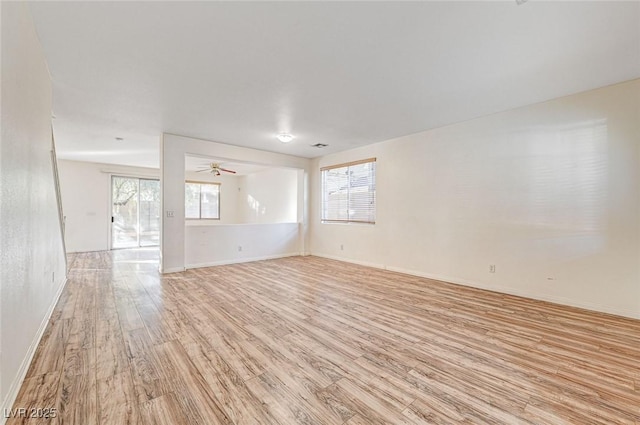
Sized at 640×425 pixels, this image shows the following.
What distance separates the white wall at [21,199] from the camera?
151 cm

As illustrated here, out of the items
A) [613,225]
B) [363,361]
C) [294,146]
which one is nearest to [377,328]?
[363,361]

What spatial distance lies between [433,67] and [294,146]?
12.0 ft

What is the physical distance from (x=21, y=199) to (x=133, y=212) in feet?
25.2

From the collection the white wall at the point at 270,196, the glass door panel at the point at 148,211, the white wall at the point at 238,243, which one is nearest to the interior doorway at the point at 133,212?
the glass door panel at the point at 148,211

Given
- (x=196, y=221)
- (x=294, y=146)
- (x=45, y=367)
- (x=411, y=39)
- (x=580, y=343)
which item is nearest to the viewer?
(x=45, y=367)

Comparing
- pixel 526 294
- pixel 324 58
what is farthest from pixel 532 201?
pixel 324 58

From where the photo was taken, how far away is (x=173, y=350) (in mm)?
Result: 2199

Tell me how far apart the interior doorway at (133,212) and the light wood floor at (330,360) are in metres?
5.52

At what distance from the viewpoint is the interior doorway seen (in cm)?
816

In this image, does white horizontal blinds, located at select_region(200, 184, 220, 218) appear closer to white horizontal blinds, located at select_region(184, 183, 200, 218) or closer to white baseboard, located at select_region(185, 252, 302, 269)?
white horizontal blinds, located at select_region(184, 183, 200, 218)

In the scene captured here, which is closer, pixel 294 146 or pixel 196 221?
pixel 294 146

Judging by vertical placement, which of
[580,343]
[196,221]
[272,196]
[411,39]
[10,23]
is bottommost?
[580,343]

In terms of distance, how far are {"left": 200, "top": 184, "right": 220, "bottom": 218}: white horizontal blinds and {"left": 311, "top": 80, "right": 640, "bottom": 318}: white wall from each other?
741 cm

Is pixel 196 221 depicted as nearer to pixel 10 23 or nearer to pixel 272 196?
pixel 272 196
